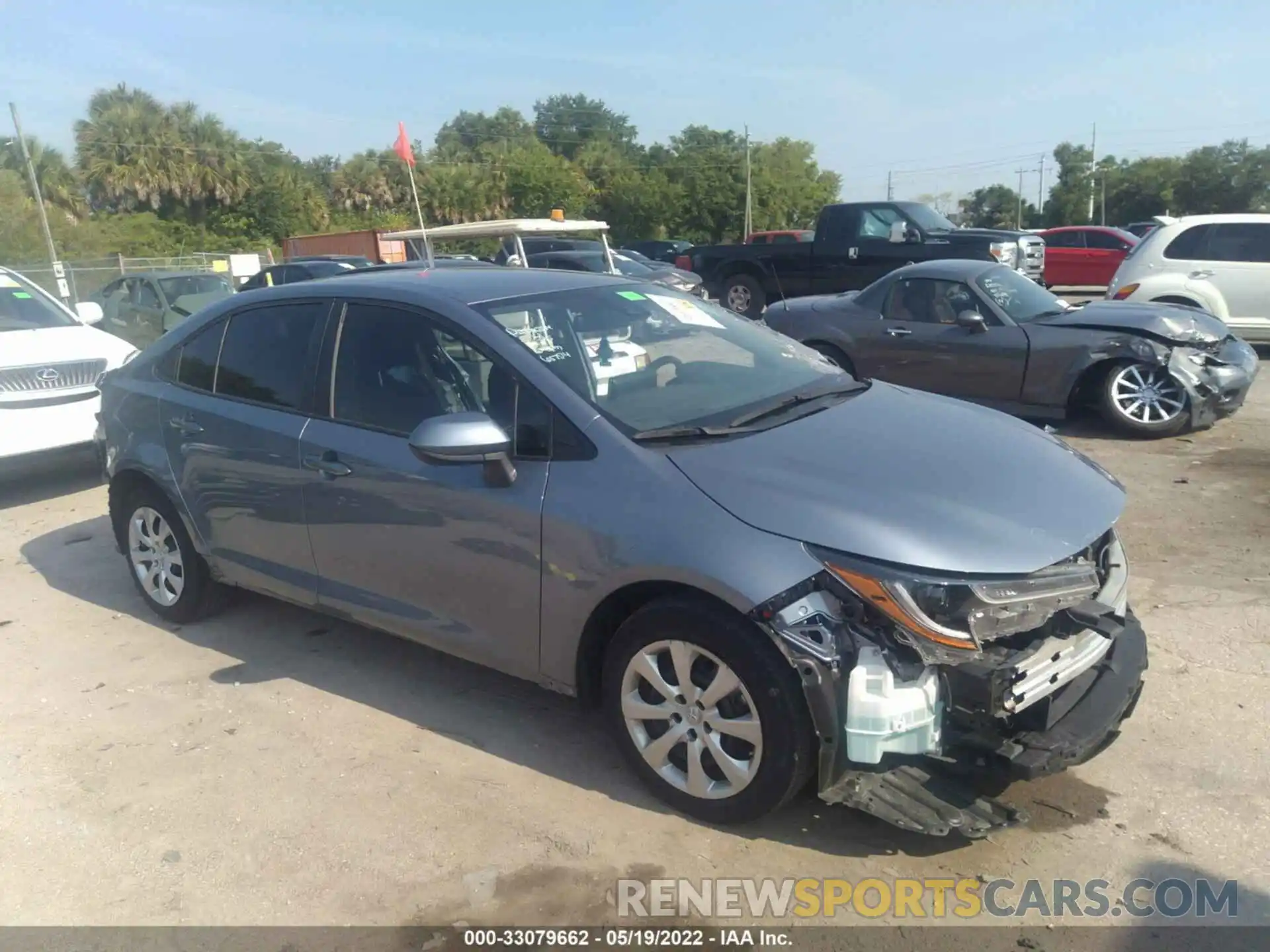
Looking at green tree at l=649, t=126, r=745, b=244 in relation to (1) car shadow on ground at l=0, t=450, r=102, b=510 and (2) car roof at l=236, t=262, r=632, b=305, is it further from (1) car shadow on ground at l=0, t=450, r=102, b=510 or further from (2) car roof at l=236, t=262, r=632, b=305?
(2) car roof at l=236, t=262, r=632, b=305

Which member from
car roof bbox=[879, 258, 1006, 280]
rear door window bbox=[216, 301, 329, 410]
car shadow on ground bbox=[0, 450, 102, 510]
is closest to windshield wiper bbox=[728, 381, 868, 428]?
rear door window bbox=[216, 301, 329, 410]

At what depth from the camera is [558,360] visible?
3.69 metres

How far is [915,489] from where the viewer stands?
123 inches

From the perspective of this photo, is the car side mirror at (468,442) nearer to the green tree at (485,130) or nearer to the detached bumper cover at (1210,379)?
the detached bumper cover at (1210,379)

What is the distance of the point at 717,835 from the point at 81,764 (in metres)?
2.47

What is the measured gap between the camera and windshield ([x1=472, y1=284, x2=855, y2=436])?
364 centimetres

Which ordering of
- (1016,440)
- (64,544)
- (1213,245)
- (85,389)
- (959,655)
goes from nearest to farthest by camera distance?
(959,655) → (1016,440) → (64,544) → (85,389) → (1213,245)

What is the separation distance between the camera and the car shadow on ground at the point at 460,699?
10.7 ft

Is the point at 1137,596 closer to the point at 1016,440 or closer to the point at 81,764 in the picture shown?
the point at 1016,440

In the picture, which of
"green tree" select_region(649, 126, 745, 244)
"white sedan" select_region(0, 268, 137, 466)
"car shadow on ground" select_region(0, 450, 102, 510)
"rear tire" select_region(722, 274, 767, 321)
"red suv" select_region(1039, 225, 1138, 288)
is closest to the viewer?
"white sedan" select_region(0, 268, 137, 466)

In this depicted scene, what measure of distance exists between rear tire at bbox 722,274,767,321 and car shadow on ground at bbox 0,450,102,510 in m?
9.76

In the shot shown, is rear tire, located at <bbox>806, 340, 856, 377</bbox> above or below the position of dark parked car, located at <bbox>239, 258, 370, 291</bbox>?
below

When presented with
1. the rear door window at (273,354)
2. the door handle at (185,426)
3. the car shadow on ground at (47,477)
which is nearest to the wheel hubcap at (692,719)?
the rear door window at (273,354)

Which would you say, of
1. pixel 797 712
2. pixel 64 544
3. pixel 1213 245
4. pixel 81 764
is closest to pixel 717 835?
pixel 797 712
